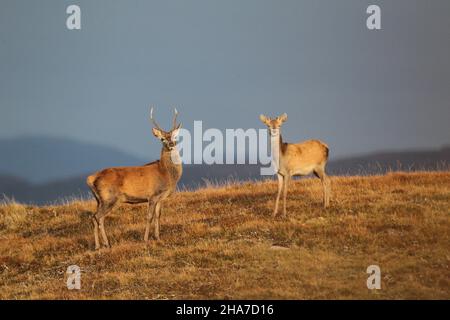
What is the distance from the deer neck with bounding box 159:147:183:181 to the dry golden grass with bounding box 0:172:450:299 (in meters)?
1.72

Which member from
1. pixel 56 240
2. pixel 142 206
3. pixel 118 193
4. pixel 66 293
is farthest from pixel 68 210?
pixel 66 293

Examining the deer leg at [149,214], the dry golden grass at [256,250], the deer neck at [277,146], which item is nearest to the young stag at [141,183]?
the deer leg at [149,214]

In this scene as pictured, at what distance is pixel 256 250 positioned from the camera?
1672 cm

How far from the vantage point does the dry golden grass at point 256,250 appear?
47.6ft

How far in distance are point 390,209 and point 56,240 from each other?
9.83 meters

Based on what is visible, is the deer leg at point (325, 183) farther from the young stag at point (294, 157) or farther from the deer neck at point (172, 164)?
the deer neck at point (172, 164)

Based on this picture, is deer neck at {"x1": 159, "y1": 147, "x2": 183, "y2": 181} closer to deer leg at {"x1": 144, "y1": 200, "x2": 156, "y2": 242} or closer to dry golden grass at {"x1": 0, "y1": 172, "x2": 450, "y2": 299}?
deer leg at {"x1": 144, "y1": 200, "x2": 156, "y2": 242}

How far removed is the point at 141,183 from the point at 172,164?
1.00 meters

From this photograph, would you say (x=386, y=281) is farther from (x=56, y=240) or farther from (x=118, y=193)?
(x=56, y=240)

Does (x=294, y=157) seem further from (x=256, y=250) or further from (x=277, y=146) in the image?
(x=256, y=250)

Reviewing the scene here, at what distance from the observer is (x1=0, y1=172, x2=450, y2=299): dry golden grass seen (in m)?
14.5

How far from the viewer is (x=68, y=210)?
2605cm

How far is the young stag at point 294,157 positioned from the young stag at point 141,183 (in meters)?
3.07

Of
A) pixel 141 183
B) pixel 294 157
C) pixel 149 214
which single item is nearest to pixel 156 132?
pixel 141 183
